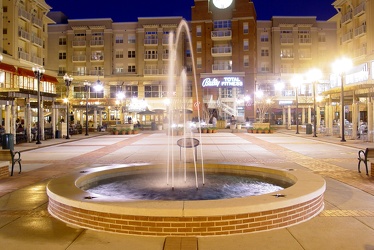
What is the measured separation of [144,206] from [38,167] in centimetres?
1007

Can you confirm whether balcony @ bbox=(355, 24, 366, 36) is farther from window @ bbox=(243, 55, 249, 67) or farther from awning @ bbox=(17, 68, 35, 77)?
awning @ bbox=(17, 68, 35, 77)

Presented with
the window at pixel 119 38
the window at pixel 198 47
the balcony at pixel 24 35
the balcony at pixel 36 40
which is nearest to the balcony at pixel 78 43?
the window at pixel 119 38

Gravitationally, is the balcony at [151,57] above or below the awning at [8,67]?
above

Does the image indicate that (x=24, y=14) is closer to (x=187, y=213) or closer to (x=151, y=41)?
(x=151, y=41)

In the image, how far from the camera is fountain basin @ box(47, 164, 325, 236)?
6.09 metres

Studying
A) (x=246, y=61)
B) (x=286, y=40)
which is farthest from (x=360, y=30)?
(x=286, y=40)

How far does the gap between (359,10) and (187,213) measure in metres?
48.1

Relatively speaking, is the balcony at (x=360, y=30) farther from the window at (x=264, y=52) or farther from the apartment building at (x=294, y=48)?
the window at (x=264, y=52)

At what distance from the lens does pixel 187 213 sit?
6039 mm

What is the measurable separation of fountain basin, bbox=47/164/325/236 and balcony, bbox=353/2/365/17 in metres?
45.1

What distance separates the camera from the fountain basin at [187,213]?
609cm

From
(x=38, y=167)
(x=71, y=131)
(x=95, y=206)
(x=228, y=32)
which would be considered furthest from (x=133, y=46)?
(x=95, y=206)

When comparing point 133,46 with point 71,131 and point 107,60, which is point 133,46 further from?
point 71,131

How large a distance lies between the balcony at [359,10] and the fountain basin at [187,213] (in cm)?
4513
